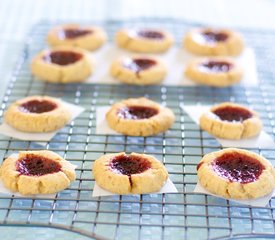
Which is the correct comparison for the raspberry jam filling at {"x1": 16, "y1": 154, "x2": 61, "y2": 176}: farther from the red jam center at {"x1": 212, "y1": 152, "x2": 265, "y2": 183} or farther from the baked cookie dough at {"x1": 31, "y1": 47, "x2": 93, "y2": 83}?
the baked cookie dough at {"x1": 31, "y1": 47, "x2": 93, "y2": 83}

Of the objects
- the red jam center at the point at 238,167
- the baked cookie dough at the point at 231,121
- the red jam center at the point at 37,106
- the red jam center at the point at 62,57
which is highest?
the red jam center at the point at 238,167

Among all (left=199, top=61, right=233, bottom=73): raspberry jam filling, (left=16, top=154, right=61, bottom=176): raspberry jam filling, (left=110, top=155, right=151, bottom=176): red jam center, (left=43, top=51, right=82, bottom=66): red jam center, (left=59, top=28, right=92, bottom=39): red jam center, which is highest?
(left=110, top=155, right=151, bottom=176): red jam center

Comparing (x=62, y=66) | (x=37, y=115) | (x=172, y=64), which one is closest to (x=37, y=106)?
(x=37, y=115)

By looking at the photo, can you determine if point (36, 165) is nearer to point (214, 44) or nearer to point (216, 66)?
point (216, 66)

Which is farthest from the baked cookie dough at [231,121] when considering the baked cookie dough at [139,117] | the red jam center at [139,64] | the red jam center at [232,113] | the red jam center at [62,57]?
the red jam center at [62,57]

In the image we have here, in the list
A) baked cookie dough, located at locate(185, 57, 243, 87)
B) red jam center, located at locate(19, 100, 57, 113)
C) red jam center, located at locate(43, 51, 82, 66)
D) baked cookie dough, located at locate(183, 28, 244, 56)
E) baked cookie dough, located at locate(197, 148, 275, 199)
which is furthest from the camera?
baked cookie dough, located at locate(183, 28, 244, 56)

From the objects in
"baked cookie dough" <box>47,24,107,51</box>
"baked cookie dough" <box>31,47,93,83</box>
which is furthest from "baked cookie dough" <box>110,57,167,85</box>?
"baked cookie dough" <box>47,24,107,51</box>

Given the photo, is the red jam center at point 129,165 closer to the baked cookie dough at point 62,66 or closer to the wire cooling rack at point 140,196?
the wire cooling rack at point 140,196
